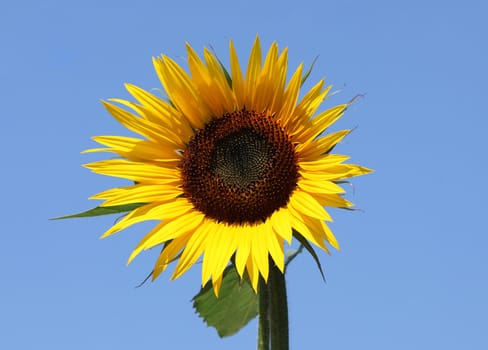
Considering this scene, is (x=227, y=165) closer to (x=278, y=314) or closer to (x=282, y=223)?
(x=282, y=223)

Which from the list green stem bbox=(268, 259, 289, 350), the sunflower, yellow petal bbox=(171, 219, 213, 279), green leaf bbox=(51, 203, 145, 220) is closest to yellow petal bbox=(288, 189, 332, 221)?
the sunflower

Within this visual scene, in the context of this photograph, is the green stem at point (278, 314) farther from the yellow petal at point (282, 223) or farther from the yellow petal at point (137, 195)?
the yellow petal at point (137, 195)

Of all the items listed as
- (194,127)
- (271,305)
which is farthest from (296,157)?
Answer: (271,305)

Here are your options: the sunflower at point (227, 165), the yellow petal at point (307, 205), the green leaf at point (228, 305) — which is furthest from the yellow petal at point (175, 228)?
the yellow petal at point (307, 205)

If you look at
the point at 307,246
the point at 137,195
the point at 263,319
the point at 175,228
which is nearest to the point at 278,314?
the point at 263,319

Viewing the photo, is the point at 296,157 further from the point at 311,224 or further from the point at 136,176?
the point at 136,176
